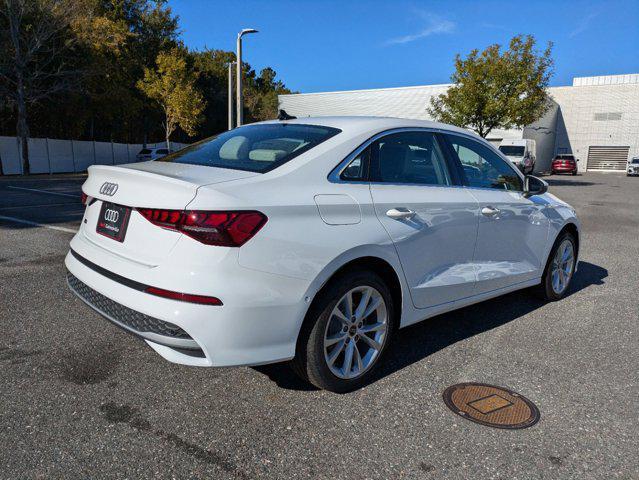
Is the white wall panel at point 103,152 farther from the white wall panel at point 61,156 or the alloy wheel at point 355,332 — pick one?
the alloy wheel at point 355,332

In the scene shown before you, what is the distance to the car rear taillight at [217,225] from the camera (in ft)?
8.04

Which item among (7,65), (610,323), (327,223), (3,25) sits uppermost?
(3,25)

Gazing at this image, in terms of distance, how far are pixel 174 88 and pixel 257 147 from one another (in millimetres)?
32978

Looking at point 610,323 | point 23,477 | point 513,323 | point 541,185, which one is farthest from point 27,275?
point 610,323

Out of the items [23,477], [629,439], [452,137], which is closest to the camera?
[23,477]

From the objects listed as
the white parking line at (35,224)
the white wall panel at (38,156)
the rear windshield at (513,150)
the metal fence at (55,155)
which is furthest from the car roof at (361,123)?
the rear windshield at (513,150)

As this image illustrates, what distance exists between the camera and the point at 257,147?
3.31 metres

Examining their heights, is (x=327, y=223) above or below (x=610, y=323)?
above

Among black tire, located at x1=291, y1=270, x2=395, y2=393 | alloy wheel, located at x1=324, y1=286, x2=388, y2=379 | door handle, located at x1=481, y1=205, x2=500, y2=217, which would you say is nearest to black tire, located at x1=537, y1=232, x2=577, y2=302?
door handle, located at x1=481, y1=205, x2=500, y2=217

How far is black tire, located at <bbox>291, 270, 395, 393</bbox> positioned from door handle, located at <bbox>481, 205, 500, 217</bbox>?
4.23ft

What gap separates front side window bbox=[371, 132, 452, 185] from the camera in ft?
10.9

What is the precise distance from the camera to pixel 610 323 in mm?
4582

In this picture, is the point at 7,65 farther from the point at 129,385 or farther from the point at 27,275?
the point at 129,385

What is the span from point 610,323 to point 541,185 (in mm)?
1375
